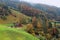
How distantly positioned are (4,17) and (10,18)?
1.82 m

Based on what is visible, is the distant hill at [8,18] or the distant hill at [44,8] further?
the distant hill at [44,8]

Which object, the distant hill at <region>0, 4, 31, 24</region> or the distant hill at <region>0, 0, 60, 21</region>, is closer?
the distant hill at <region>0, 4, 31, 24</region>

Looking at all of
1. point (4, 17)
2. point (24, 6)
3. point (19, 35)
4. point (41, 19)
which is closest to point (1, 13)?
point (4, 17)

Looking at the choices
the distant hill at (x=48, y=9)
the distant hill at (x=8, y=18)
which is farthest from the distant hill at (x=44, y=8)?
the distant hill at (x=8, y=18)

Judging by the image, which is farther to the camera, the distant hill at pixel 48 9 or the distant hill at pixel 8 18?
the distant hill at pixel 48 9

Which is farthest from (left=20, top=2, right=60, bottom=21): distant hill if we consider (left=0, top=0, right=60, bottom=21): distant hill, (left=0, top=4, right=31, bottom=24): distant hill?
(left=0, top=4, right=31, bottom=24): distant hill

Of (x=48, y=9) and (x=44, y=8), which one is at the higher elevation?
(x=44, y=8)

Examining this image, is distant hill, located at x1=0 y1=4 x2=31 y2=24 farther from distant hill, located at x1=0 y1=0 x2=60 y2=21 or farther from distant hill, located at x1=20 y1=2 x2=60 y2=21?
distant hill, located at x1=20 y1=2 x2=60 y2=21

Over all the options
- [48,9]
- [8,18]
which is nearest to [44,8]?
[48,9]

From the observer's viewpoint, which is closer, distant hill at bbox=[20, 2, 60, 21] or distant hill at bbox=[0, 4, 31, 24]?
distant hill at bbox=[0, 4, 31, 24]

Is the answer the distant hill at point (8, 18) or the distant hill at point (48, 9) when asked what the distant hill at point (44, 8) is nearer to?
the distant hill at point (48, 9)

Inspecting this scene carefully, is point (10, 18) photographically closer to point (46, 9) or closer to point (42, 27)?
point (42, 27)

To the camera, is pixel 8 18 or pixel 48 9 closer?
pixel 8 18

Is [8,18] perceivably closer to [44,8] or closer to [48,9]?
[44,8]
